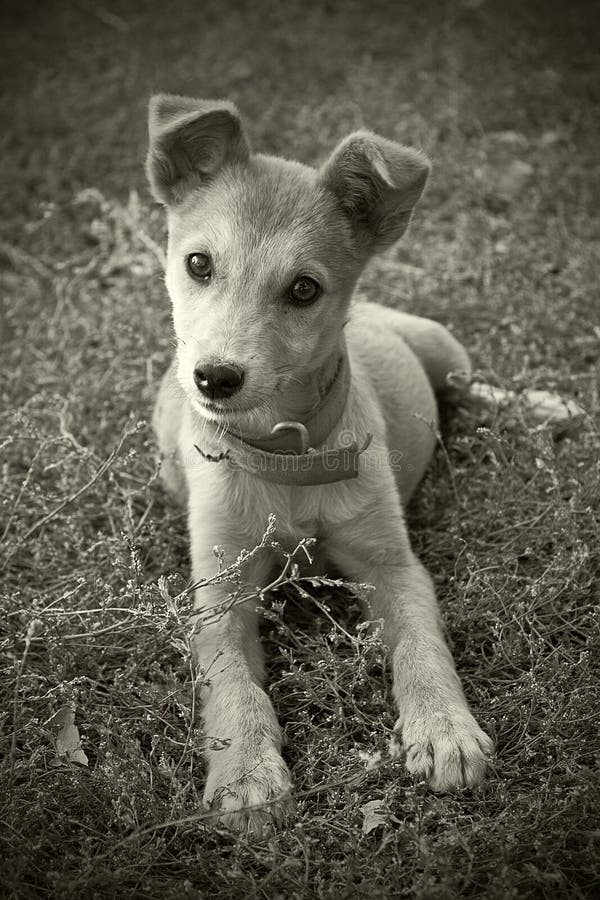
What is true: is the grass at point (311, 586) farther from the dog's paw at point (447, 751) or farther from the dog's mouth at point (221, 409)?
the dog's mouth at point (221, 409)

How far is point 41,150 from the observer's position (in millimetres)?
7301

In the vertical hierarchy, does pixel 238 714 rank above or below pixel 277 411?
below

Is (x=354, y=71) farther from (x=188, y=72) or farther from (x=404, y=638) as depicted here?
(x=404, y=638)

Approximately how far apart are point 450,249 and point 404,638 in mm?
3525

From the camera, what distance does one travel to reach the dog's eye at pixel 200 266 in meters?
3.04

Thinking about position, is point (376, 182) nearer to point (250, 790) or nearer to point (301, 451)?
point (301, 451)

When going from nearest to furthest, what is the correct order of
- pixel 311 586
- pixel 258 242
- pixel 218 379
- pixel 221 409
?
pixel 218 379, pixel 221 409, pixel 258 242, pixel 311 586

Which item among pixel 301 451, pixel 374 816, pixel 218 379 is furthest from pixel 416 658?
pixel 218 379

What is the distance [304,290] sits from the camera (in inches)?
120

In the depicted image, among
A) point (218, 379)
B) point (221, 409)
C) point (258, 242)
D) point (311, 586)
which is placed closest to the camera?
point (218, 379)

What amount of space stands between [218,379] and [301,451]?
0.60 m

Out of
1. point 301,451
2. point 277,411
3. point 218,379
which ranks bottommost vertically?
point 301,451

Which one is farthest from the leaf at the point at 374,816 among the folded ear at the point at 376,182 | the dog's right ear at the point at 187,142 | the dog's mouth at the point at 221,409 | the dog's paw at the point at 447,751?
the dog's right ear at the point at 187,142

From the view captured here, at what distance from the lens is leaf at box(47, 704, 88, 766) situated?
9.37 ft
